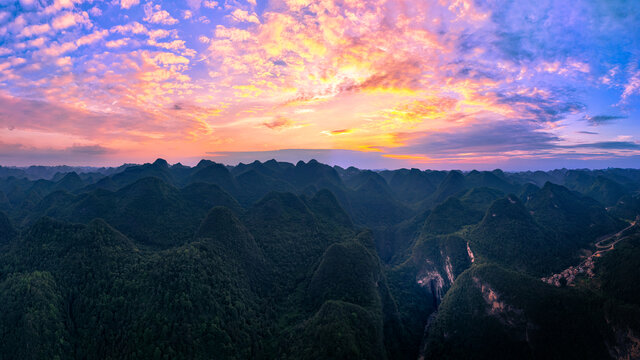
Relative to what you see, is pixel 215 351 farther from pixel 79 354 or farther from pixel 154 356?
pixel 79 354

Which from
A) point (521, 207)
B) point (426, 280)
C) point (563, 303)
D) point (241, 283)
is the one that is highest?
point (521, 207)

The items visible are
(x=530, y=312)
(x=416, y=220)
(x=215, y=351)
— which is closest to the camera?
(x=215, y=351)

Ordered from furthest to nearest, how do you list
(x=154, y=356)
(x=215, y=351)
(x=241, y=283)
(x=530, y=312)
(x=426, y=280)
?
(x=426, y=280) → (x=241, y=283) → (x=530, y=312) → (x=215, y=351) → (x=154, y=356)

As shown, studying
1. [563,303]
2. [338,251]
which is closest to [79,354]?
[338,251]

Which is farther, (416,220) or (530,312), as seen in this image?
(416,220)

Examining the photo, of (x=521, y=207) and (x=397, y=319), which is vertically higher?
(x=521, y=207)

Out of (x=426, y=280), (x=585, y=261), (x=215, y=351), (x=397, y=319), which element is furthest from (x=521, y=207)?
(x=215, y=351)

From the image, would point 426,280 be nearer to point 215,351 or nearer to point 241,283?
point 241,283
